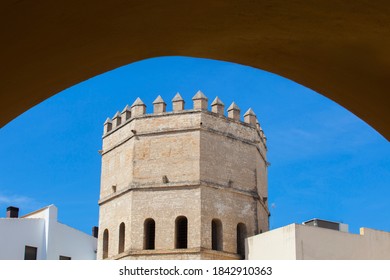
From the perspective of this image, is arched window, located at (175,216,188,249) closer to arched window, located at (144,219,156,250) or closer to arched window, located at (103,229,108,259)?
arched window, located at (144,219,156,250)

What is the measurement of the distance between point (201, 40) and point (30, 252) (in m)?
28.4

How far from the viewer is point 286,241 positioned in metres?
24.8

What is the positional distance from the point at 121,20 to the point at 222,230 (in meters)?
25.8

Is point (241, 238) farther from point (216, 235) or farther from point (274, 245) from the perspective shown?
point (274, 245)

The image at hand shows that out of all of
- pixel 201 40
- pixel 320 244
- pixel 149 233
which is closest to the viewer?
pixel 201 40

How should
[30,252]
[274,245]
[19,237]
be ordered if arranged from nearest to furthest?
[274,245] < [19,237] < [30,252]

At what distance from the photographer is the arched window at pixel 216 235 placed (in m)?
28.0

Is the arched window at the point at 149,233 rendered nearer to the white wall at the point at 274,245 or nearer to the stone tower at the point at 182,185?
the stone tower at the point at 182,185

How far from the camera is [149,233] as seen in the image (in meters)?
28.5

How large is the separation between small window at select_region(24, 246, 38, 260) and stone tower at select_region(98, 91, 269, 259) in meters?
2.97

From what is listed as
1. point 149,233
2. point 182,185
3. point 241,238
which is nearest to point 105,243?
point 149,233

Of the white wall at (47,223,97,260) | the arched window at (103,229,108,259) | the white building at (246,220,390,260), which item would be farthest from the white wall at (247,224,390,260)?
the white wall at (47,223,97,260)

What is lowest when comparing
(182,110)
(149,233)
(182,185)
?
(149,233)
